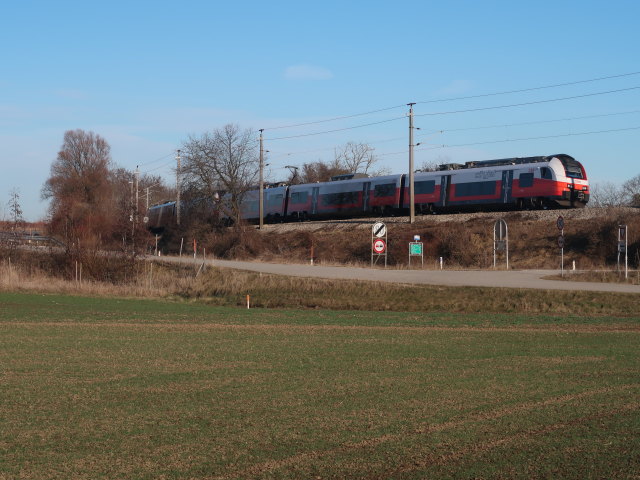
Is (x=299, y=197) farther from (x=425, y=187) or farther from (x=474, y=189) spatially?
(x=474, y=189)

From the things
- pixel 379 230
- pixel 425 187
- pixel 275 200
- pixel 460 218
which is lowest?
pixel 379 230

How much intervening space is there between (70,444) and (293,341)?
982cm

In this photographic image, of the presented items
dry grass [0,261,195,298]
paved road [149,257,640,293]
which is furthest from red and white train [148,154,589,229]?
dry grass [0,261,195,298]

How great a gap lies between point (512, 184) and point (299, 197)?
22011mm

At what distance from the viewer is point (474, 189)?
174 ft

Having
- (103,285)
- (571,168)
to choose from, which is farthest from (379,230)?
(571,168)

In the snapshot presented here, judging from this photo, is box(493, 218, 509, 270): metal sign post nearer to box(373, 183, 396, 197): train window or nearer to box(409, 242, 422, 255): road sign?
box(409, 242, 422, 255): road sign

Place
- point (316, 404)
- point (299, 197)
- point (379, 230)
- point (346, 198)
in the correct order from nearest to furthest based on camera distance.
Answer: point (316, 404), point (379, 230), point (346, 198), point (299, 197)

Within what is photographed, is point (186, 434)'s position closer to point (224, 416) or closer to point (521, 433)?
point (224, 416)

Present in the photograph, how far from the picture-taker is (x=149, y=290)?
37.8m

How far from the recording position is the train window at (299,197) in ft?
221

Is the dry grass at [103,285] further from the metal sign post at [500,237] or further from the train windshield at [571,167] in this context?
the train windshield at [571,167]

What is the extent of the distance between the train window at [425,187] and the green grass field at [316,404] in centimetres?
3608

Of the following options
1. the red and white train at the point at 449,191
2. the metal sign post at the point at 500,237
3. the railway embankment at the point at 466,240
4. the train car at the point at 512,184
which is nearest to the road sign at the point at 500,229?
the metal sign post at the point at 500,237
